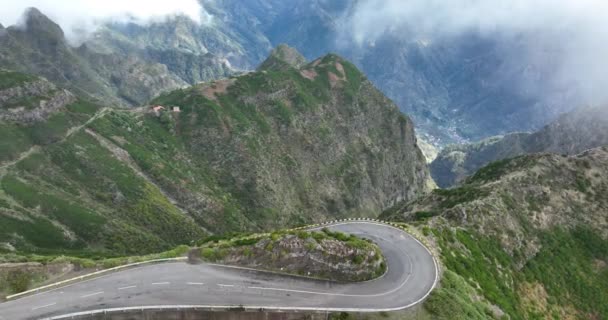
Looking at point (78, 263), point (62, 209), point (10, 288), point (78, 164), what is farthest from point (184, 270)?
point (78, 164)

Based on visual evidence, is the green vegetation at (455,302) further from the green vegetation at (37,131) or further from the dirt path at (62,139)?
the green vegetation at (37,131)

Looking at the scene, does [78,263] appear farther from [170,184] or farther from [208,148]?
[208,148]

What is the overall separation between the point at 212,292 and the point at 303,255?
13642 millimetres

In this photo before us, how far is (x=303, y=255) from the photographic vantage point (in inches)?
2662

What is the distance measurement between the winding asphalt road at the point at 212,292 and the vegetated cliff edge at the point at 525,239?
297 inches

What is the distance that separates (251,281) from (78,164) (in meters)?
111

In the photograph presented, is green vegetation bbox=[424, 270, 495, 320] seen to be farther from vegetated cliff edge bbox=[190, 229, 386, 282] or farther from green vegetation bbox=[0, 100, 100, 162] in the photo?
green vegetation bbox=[0, 100, 100, 162]

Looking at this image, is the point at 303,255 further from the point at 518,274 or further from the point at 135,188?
the point at 135,188

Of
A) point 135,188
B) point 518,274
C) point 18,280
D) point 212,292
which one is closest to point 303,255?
point 212,292

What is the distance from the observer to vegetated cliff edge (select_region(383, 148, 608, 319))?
8162 cm

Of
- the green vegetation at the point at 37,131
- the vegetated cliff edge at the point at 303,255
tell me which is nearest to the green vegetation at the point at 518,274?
the vegetated cliff edge at the point at 303,255

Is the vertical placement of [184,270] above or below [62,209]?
below

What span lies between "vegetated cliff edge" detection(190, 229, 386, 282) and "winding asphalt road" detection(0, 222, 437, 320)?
1.35 m

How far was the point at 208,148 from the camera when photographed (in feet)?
639
